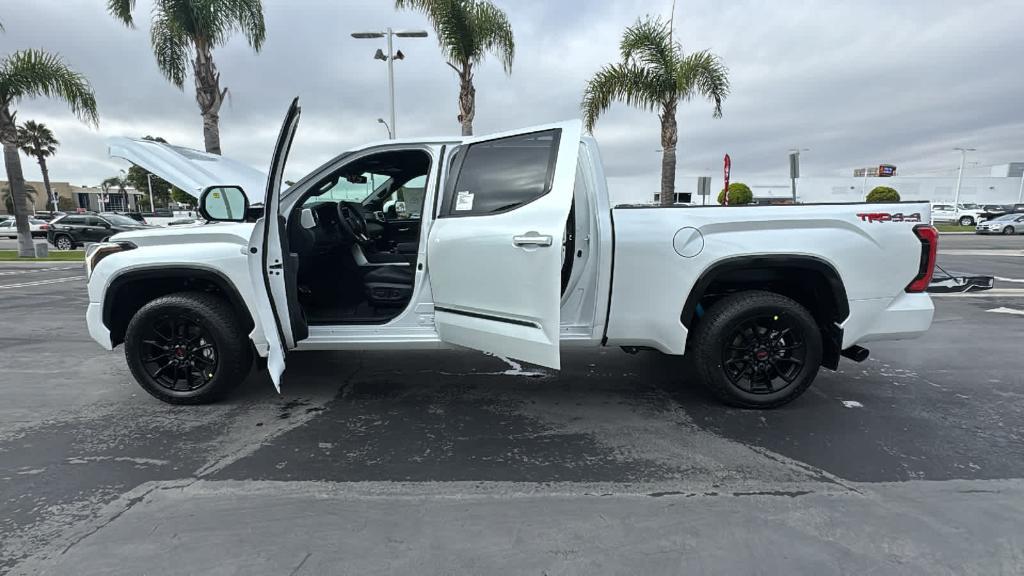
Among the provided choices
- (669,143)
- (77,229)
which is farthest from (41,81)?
(669,143)

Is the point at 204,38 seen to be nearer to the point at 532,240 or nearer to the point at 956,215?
the point at 532,240

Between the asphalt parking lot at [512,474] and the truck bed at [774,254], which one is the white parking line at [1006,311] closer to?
the asphalt parking lot at [512,474]

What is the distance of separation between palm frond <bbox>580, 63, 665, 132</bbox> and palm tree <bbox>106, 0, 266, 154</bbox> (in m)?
8.95

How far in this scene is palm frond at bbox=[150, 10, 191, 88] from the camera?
12677 millimetres

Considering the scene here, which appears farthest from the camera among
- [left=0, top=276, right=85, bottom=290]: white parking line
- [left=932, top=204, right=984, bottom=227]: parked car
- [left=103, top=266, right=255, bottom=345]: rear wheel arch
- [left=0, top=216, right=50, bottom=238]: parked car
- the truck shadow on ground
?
[left=932, top=204, right=984, bottom=227]: parked car

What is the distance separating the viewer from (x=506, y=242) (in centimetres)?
323

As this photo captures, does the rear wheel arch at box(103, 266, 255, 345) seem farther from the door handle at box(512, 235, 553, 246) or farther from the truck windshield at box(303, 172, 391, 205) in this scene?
the door handle at box(512, 235, 553, 246)

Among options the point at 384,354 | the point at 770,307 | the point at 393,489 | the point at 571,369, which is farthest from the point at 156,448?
the point at 770,307

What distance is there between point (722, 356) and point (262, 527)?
2.94 meters

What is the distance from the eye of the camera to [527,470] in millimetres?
2953

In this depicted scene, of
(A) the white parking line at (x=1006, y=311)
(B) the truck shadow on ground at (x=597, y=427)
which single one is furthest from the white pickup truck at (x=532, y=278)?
(A) the white parking line at (x=1006, y=311)

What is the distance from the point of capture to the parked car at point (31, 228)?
23.3m

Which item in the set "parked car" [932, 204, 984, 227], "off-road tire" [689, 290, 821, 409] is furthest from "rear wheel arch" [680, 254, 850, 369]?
"parked car" [932, 204, 984, 227]

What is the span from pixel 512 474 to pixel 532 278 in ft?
3.66
